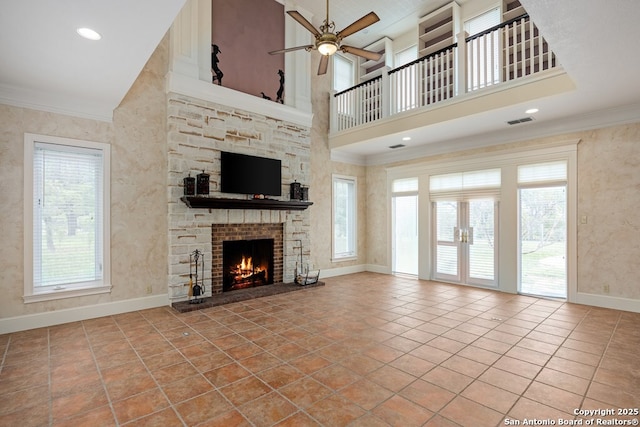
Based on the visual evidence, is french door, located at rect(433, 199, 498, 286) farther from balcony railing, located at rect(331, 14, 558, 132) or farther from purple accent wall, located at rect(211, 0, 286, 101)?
purple accent wall, located at rect(211, 0, 286, 101)

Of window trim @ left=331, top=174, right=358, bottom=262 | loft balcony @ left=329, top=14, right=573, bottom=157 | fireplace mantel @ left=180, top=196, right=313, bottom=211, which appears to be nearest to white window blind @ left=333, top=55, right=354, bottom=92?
loft balcony @ left=329, top=14, right=573, bottom=157

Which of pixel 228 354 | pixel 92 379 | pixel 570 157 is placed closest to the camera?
pixel 92 379

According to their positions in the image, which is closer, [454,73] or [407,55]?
[454,73]

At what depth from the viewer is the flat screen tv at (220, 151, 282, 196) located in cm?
564

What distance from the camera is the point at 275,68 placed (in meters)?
6.51

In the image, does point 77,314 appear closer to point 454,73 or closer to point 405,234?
point 405,234

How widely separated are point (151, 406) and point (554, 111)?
653 cm

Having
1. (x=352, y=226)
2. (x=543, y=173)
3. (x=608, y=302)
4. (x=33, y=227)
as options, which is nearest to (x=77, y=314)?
(x=33, y=227)

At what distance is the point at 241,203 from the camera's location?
5582 millimetres

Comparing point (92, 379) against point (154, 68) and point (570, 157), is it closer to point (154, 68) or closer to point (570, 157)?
point (154, 68)

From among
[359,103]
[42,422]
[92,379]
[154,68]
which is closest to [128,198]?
[154,68]

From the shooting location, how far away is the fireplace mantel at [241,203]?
5.07 meters

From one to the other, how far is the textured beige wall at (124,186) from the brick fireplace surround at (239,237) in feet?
2.64

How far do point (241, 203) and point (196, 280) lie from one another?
1504 mm
